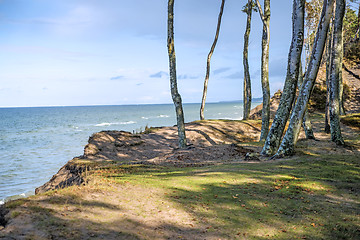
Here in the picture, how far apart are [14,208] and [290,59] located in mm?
12445

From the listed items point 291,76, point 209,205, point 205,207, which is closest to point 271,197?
point 209,205

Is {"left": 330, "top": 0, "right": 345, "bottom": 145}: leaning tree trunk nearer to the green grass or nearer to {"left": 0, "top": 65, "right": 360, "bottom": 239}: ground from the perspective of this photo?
{"left": 0, "top": 65, "right": 360, "bottom": 239}: ground

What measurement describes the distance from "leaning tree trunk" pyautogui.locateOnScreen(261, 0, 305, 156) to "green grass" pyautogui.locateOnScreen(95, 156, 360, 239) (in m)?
2.45

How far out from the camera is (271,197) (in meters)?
7.86

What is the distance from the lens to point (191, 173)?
1037 cm

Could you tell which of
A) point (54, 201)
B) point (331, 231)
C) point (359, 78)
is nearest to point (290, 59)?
point (331, 231)

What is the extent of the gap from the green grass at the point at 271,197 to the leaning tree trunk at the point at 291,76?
96.3 inches

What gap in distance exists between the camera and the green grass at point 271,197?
19.6ft

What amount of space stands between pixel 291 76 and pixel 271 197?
7433 mm

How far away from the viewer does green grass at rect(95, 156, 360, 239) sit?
5.98 m

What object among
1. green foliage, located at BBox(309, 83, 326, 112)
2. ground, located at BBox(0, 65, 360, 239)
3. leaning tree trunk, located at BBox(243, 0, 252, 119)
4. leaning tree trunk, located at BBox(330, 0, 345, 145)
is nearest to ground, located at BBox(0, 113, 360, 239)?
ground, located at BBox(0, 65, 360, 239)

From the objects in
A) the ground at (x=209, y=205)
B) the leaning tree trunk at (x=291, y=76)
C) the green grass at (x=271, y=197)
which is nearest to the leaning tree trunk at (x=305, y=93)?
the leaning tree trunk at (x=291, y=76)

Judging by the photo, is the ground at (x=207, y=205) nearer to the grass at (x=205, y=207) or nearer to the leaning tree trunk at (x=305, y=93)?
the grass at (x=205, y=207)

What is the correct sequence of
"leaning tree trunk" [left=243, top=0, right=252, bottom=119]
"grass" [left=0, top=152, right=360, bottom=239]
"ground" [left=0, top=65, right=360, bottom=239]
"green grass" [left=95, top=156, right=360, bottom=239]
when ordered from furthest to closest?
"leaning tree trunk" [left=243, top=0, right=252, bottom=119]
"green grass" [left=95, top=156, right=360, bottom=239]
"grass" [left=0, top=152, right=360, bottom=239]
"ground" [left=0, top=65, right=360, bottom=239]
